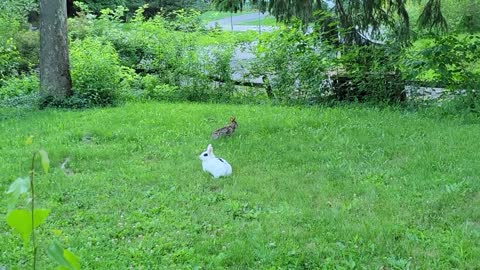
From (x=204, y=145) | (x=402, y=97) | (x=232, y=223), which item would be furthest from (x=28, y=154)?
(x=402, y=97)

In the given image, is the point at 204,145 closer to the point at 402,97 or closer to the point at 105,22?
the point at 402,97

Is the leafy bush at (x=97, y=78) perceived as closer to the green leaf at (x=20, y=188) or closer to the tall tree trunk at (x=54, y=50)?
the tall tree trunk at (x=54, y=50)

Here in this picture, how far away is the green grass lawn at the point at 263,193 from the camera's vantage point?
3.63 meters

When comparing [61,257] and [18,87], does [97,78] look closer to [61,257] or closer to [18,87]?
[18,87]

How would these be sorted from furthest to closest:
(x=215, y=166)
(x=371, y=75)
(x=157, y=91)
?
(x=157, y=91) < (x=371, y=75) < (x=215, y=166)

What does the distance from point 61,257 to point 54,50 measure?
345 inches

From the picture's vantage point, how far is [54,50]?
932cm

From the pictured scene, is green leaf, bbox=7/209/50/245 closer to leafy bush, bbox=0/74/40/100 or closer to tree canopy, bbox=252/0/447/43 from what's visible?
tree canopy, bbox=252/0/447/43

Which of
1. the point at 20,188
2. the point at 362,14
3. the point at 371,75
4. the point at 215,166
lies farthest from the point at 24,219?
the point at 362,14

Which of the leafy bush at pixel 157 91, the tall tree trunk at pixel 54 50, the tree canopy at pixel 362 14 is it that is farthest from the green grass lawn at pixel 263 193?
the leafy bush at pixel 157 91

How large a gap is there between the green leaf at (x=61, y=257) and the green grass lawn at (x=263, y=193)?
128 centimetres

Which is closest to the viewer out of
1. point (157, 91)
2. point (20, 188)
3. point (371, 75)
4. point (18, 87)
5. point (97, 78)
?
point (20, 188)

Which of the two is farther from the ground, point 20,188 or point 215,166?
point 20,188

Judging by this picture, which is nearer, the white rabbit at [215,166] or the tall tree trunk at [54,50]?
the white rabbit at [215,166]
